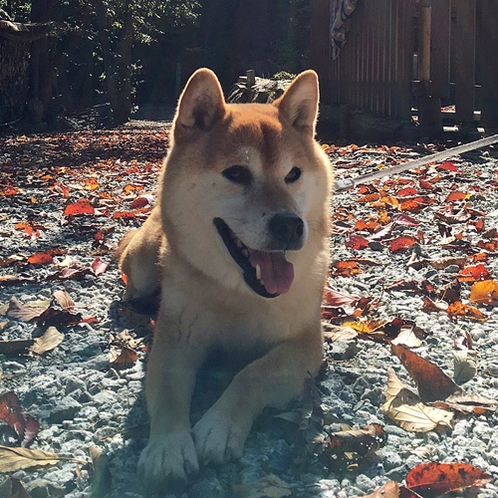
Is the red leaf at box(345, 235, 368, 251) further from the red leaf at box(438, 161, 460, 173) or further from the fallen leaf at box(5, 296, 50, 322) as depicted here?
the red leaf at box(438, 161, 460, 173)

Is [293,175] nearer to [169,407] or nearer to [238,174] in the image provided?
[238,174]

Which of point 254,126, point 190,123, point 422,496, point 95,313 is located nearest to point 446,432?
point 422,496

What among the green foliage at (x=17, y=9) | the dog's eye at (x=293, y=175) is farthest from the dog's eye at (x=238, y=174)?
the green foliage at (x=17, y=9)

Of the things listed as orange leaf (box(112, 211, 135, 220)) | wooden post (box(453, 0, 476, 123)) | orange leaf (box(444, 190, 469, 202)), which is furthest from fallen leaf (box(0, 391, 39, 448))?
wooden post (box(453, 0, 476, 123))

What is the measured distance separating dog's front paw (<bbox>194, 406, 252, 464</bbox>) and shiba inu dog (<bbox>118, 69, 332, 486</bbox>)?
11mm

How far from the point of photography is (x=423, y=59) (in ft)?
31.9

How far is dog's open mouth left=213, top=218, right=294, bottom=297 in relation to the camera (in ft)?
8.80

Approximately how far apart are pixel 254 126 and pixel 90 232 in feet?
9.09

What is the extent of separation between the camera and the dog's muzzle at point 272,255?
2566mm

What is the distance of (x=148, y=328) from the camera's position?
3334 millimetres

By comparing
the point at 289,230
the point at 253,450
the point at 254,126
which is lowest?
the point at 253,450

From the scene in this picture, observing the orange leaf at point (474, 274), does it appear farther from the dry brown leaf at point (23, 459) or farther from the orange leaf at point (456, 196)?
the dry brown leaf at point (23, 459)

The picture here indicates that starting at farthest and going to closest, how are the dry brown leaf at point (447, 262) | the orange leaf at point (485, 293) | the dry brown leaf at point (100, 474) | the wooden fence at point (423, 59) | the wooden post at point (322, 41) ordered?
the wooden post at point (322, 41) < the wooden fence at point (423, 59) < the dry brown leaf at point (447, 262) < the orange leaf at point (485, 293) < the dry brown leaf at point (100, 474)

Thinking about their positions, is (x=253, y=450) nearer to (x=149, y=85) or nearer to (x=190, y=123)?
(x=190, y=123)
